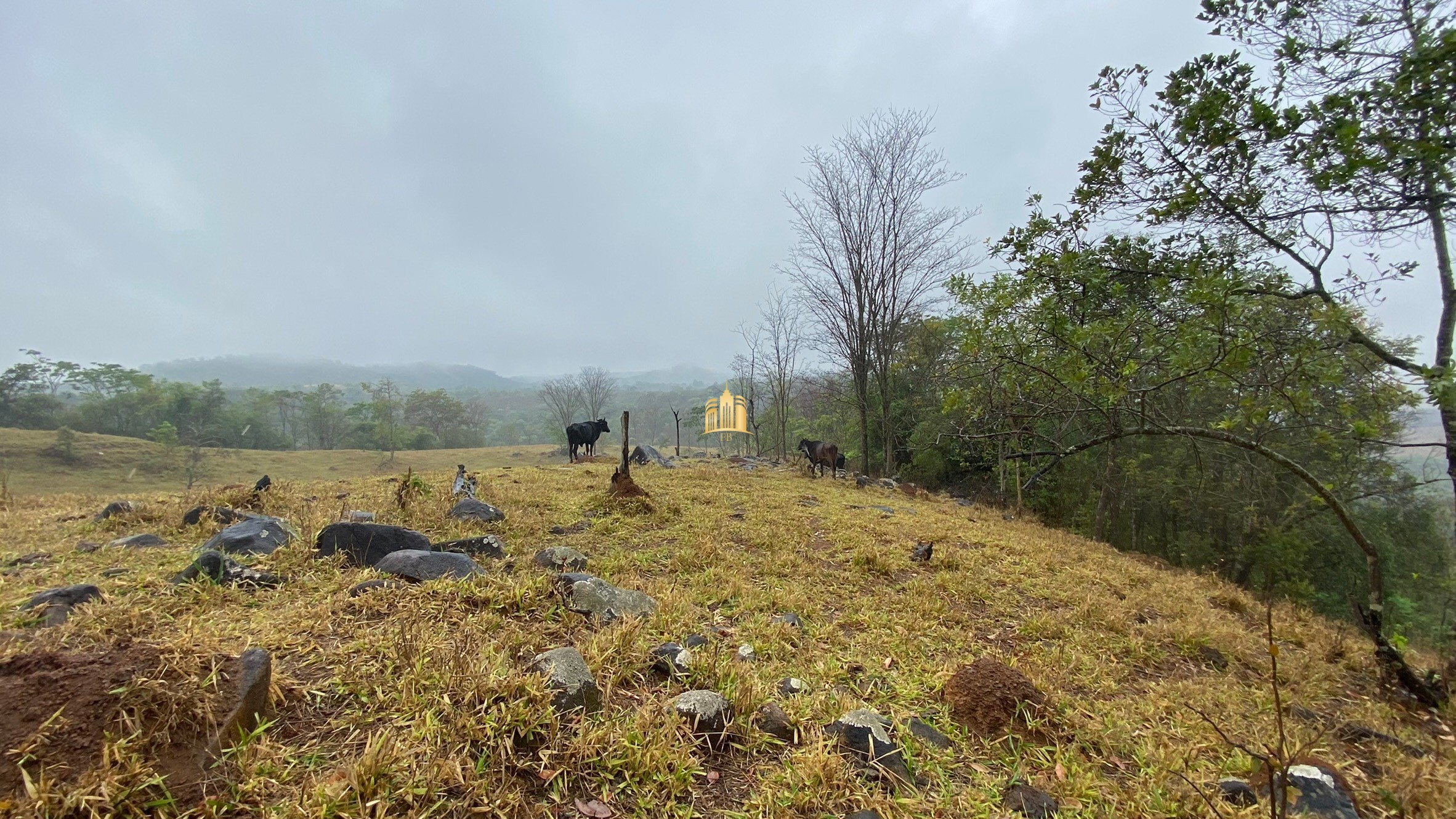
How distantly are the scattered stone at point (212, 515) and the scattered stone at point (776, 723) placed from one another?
557 centimetres

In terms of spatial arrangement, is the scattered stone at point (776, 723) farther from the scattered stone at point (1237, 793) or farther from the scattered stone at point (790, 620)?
the scattered stone at point (1237, 793)

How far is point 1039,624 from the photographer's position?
4.05 m

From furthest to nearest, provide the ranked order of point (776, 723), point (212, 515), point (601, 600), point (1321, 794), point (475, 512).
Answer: point (475, 512) < point (212, 515) < point (601, 600) < point (776, 723) < point (1321, 794)

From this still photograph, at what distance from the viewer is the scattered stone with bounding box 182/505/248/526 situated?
16.0ft

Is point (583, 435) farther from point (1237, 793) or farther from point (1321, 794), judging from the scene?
point (1321, 794)

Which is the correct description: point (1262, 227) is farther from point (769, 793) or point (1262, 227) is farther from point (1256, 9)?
point (769, 793)

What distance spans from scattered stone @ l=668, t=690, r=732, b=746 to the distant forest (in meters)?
30.7

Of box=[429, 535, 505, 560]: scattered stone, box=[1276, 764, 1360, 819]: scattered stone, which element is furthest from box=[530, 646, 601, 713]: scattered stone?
box=[1276, 764, 1360, 819]: scattered stone

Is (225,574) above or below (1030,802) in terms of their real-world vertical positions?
above

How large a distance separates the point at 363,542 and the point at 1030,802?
4.46m

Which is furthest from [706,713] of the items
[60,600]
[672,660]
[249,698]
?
[60,600]

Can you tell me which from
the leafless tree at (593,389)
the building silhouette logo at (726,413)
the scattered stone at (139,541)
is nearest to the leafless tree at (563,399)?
the leafless tree at (593,389)

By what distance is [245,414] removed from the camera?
1869 inches

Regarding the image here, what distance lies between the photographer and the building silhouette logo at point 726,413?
24.6m
